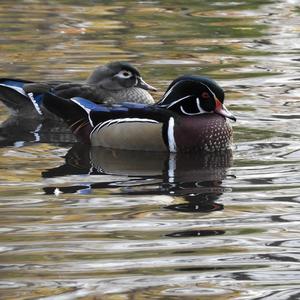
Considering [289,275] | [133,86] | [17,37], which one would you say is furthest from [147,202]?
[17,37]

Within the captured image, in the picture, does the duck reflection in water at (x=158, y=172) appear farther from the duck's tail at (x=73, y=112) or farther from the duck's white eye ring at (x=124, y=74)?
the duck's white eye ring at (x=124, y=74)

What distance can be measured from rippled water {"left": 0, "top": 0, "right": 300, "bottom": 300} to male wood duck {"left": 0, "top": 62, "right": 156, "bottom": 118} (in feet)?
0.59

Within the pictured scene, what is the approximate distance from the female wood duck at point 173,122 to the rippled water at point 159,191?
0.13 meters

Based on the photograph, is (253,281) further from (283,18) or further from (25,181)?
(283,18)

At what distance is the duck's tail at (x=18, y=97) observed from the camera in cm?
1179

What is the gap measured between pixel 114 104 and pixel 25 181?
1.93 metres

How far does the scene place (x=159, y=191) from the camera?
8.92m

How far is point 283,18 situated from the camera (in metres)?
17.3

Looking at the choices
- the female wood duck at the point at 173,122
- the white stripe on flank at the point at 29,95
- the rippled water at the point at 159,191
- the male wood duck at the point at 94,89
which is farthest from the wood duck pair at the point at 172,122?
the white stripe on flank at the point at 29,95

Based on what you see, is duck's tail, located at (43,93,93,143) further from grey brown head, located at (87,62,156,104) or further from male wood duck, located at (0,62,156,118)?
grey brown head, located at (87,62,156,104)

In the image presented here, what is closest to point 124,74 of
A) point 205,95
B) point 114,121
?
point 114,121

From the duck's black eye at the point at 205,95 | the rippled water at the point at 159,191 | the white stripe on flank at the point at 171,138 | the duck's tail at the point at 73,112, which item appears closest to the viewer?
the rippled water at the point at 159,191

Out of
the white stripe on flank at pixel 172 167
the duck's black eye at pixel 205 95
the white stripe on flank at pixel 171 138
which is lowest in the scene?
the white stripe on flank at pixel 172 167

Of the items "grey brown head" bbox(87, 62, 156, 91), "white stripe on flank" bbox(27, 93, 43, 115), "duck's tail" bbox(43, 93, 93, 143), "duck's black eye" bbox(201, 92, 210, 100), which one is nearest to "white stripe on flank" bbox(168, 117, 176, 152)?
"duck's black eye" bbox(201, 92, 210, 100)
